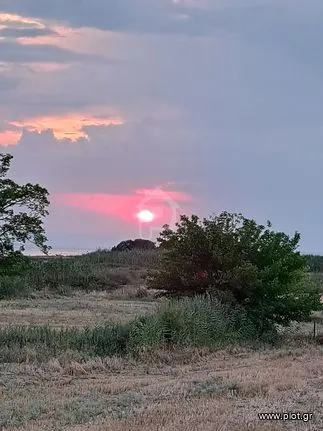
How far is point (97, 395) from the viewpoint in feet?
42.0

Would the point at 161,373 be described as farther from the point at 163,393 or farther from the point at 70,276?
the point at 70,276

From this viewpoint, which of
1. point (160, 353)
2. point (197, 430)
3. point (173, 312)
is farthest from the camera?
point (173, 312)

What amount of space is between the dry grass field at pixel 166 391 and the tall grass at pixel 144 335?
0.79m

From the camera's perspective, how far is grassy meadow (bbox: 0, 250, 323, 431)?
10523 mm

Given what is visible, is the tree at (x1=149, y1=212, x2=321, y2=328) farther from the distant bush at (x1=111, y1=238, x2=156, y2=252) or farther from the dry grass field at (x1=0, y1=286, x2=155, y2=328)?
the distant bush at (x1=111, y1=238, x2=156, y2=252)

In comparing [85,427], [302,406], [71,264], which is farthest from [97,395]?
[71,264]

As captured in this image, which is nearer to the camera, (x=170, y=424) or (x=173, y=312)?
(x=170, y=424)

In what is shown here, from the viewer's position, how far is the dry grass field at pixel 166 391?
10.1 meters

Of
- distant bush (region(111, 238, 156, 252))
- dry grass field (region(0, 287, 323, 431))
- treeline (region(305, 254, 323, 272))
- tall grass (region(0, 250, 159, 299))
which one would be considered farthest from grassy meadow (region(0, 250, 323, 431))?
distant bush (region(111, 238, 156, 252))

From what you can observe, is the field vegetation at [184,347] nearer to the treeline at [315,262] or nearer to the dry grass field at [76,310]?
the dry grass field at [76,310]

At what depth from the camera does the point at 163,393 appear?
12.7m

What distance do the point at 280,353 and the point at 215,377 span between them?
18.3ft

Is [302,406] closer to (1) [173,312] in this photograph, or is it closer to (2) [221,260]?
(1) [173,312]

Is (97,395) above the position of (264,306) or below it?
below
